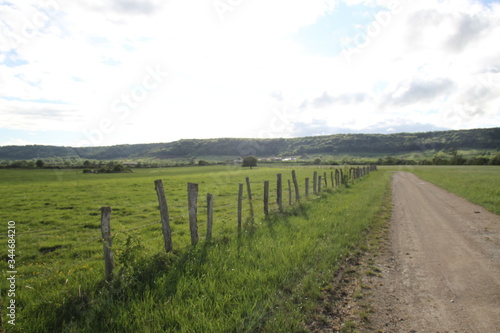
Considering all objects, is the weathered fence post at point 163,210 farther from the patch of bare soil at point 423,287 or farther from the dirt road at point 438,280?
the dirt road at point 438,280

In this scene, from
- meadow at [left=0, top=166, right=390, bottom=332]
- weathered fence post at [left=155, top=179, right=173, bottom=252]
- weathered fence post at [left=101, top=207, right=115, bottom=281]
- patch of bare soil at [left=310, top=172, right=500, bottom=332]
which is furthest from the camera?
weathered fence post at [left=155, top=179, right=173, bottom=252]

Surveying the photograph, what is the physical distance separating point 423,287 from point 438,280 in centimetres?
66

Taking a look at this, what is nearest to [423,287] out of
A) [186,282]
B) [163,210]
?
[186,282]

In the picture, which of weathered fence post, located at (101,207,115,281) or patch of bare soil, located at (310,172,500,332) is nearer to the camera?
patch of bare soil, located at (310,172,500,332)

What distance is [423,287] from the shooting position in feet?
20.4

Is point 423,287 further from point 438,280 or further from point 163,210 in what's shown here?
point 163,210

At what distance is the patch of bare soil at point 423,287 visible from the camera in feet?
15.7

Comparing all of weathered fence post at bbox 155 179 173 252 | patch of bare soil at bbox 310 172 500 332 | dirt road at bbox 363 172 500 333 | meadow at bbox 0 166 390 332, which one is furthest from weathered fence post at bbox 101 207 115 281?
dirt road at bbox 363 172 500 333

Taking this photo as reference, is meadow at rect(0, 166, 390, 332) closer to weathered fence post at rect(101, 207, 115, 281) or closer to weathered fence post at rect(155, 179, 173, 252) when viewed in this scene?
weathered fence post at rect(101, 207, 115, 281)

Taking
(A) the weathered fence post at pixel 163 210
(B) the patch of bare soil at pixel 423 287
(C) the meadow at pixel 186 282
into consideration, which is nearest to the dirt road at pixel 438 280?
(B) the patch of bare soil at pixel 423 287

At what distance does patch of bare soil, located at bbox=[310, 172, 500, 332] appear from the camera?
4.79 metres

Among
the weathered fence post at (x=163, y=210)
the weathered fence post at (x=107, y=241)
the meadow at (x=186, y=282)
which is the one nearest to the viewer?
the meadow at (x=186, y=282)

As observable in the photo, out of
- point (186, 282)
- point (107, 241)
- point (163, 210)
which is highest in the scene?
point (163, 210)

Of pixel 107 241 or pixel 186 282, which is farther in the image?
pixel 186 282
